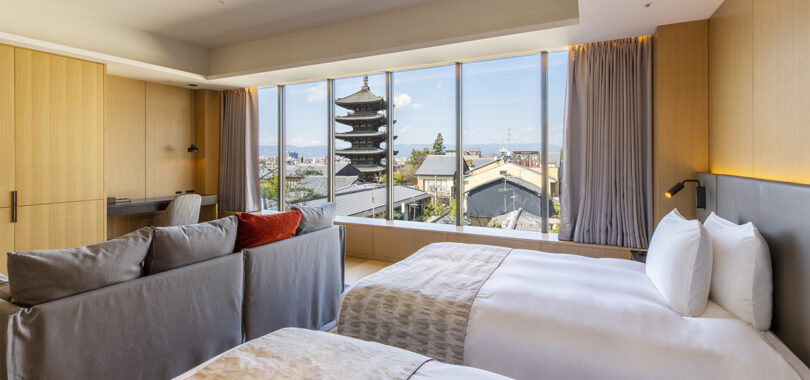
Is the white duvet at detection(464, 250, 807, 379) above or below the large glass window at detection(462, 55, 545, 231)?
below

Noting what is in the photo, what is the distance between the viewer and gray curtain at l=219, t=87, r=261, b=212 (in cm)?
564

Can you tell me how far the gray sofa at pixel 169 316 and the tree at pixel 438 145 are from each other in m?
2.13

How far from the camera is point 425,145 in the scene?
4.62 meters

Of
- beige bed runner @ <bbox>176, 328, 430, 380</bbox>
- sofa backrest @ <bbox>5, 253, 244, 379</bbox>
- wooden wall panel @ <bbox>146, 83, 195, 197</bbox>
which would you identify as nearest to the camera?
beige bed runner @ <bbox>176, 328, 430, 380</bbox>

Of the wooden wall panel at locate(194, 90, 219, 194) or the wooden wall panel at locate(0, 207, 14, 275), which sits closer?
the wooden wall panel at locate(0, 207, 14, 275)

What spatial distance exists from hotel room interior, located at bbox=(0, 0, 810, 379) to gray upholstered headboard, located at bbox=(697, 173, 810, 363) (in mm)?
12

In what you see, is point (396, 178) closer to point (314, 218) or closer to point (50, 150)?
point (314, 218)

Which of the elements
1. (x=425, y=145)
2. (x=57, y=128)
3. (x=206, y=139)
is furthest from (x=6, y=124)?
(x=425, y=145)

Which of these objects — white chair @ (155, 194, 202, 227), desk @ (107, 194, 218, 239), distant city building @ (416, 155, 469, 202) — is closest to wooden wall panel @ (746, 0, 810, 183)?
distant city building @ (416, 155, 469, 202)

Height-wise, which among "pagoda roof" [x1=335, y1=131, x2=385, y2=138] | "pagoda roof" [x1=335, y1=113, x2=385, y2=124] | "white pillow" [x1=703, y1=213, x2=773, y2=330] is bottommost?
"white pillow" [x1=703, y1=213, x2=773, y2=330]

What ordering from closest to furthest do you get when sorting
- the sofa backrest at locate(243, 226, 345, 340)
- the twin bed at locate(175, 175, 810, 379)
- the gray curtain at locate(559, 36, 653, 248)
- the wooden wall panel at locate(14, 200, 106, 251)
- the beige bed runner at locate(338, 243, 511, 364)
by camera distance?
the twin bed at locate(175, 175, 810, 379) → the beige bed runner at locate(338, 243, 511, 364) → the sofa backrest at locate(243, 226, 345, 340) → the gray curtain at locate(559, 36, 653, 248) → the wooden wall panel at locate(14, 200, 106, 251)

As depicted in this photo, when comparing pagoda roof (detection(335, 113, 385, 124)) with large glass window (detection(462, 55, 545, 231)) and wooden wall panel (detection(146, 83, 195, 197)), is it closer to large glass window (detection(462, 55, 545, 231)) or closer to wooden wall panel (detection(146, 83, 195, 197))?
large glass window (detection(462, 55, 545, 231))

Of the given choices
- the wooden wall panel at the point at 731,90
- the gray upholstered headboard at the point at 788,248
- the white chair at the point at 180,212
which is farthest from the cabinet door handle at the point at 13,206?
the wooden wall panel at the point at 731,90

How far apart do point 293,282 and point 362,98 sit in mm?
3076
